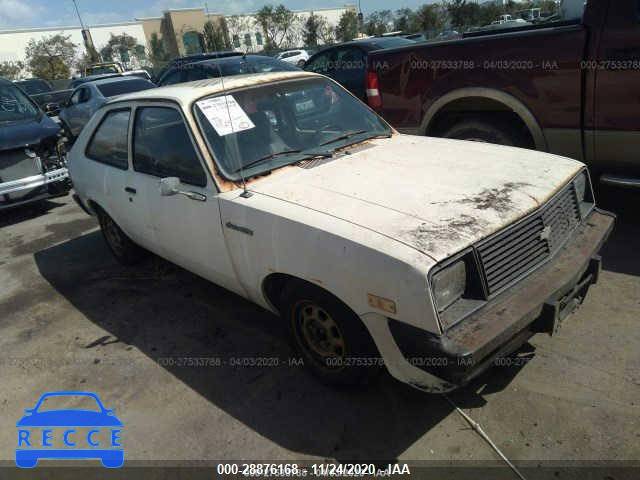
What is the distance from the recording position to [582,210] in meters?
3.07

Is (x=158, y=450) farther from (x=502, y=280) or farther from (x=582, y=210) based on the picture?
(x=582, y=210)

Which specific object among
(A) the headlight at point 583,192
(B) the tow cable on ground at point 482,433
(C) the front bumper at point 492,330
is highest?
(A) the headlight at point 583,192

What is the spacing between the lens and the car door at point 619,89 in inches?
149

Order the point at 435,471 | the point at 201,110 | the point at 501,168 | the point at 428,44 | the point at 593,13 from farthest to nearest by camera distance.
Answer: the point at 428,44, the point at 593,13, the point at 201,110, the point at 501,168, the point at 435,471

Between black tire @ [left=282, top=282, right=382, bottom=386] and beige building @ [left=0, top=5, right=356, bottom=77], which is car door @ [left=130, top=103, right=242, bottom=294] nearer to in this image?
black tire @ [left=282, top=282, right=382, bottom=386]

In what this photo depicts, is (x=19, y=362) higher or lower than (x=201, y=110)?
lower

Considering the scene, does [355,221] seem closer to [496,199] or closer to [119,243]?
[496,199]

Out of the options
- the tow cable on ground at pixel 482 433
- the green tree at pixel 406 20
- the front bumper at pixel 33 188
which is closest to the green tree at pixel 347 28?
the green tree at pixel 406 20

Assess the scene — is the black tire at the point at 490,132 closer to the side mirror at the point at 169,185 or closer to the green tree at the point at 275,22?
the side mirror at the point at 169,185

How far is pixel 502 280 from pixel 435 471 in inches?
37.9

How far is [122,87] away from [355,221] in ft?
35.9

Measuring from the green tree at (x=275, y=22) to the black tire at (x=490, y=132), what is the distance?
53.5 meters

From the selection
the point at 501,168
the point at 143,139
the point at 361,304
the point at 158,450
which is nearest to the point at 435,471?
the point at 361,304

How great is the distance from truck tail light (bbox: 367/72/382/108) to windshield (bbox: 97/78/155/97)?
7664mm
